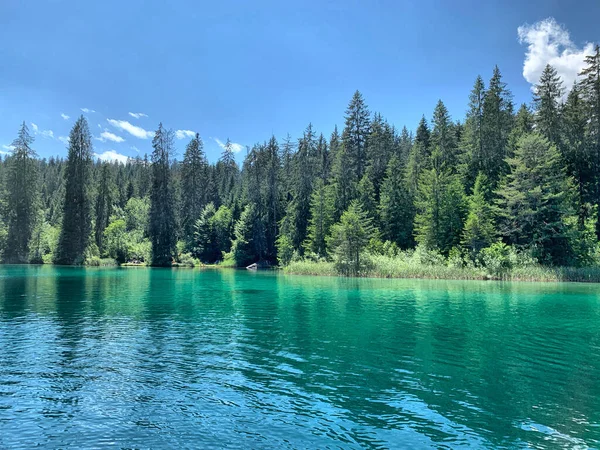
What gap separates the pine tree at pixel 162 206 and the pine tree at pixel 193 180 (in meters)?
12.5

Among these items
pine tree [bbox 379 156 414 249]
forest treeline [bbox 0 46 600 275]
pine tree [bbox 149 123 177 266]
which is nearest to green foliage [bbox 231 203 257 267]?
forest treeline [bbox 0 46 600 275]

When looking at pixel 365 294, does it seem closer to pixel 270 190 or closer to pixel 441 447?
pixel 441 447

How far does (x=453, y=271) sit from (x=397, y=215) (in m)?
19.0

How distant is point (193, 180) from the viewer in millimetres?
99688

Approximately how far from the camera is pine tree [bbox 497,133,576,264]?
151 feet

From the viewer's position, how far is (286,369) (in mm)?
11906

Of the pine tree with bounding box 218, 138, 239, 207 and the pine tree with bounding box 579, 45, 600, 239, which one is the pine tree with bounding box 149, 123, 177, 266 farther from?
the pine tree with bounding box 579, 45, 600, 239

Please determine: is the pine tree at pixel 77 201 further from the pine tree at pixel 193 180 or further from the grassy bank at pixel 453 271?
the grassy bank at pixel 453 271

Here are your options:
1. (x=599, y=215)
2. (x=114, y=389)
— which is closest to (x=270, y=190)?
(x=599, y=215)

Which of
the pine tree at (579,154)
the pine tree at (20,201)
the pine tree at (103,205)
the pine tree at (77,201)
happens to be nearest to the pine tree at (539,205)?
the pine tree at (579,154)

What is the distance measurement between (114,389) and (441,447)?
7.81 m

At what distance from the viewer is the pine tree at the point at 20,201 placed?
76.2 metres

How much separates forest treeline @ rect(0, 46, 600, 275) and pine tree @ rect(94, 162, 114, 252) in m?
0.35

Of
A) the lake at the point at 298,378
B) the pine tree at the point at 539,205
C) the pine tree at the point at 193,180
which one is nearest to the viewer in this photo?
the lake at the point at 298,378
